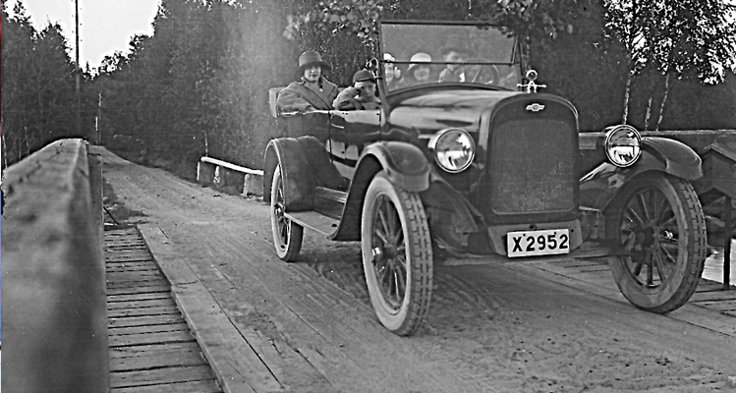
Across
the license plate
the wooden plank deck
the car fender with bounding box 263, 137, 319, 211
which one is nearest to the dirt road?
the license plate

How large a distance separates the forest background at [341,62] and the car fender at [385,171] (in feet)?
6.00

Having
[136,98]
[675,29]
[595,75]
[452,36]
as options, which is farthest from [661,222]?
[136,98]

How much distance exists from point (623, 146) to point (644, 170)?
0.66 ft

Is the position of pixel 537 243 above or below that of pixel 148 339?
above

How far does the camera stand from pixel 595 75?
47.4ft

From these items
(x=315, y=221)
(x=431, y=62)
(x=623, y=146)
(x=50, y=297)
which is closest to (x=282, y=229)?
(x=315, y=221)

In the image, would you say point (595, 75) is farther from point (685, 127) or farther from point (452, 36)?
point (452, 36)

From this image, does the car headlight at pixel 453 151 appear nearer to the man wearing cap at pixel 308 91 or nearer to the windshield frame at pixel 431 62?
the windshield frame at pixel 431 62

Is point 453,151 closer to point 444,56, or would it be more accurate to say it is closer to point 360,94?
point 444,56

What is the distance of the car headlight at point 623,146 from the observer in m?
5.11

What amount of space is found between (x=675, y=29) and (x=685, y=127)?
2086 millimetres

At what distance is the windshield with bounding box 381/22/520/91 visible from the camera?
5816mm

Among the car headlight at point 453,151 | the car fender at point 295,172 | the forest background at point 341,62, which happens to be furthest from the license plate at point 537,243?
the car fender at point 295,172

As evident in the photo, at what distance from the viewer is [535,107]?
4.80 meters
